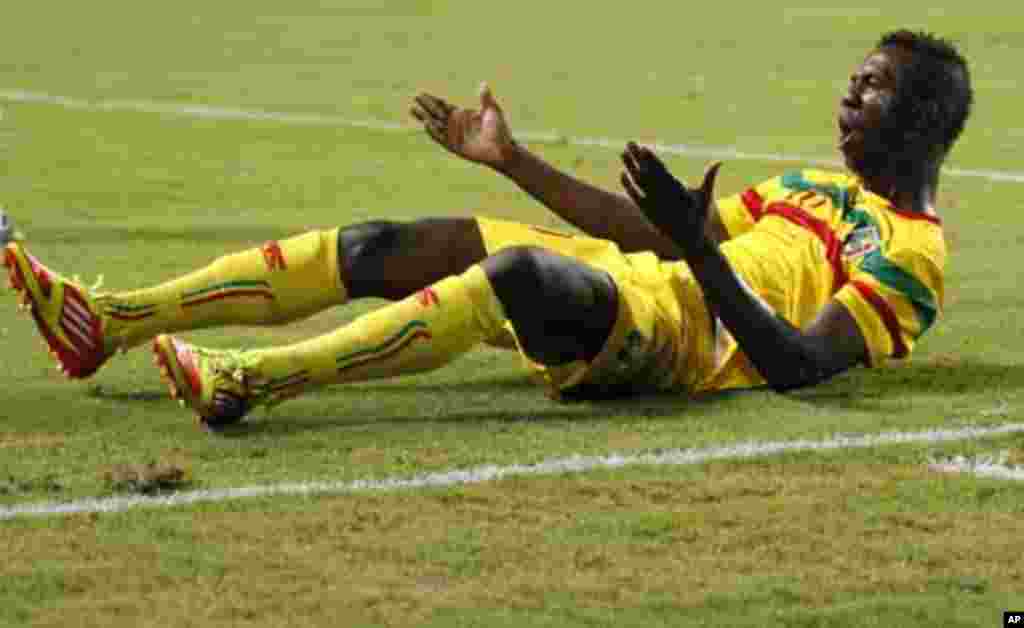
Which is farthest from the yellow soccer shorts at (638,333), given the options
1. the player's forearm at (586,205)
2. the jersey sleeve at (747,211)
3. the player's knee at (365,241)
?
the jersey sleeve at (747,211)

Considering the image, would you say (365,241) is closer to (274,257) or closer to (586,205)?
(274,257)

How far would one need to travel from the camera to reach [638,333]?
7969 millimetres

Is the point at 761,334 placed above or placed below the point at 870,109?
below

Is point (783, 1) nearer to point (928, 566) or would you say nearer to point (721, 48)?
point (721, 48)

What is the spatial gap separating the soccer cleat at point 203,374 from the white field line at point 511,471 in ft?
2.07

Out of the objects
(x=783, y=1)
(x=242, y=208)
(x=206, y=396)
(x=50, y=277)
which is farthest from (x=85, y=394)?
(x=783, y=1)

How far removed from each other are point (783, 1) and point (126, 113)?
10.2 metres

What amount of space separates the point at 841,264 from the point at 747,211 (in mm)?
501

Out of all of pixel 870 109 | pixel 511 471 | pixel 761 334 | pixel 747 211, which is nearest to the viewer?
pixel 511 471

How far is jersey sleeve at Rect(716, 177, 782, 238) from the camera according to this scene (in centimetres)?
879

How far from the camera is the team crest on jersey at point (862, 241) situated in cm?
827

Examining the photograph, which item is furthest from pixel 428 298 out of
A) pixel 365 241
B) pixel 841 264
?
pixel 841 264

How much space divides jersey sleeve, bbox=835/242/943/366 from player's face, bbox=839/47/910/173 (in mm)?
382

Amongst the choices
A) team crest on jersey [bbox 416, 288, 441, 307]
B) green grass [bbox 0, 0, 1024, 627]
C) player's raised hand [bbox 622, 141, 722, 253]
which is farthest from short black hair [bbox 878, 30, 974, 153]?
team crest on jersey [bbox 416, 288, 441, 307]
